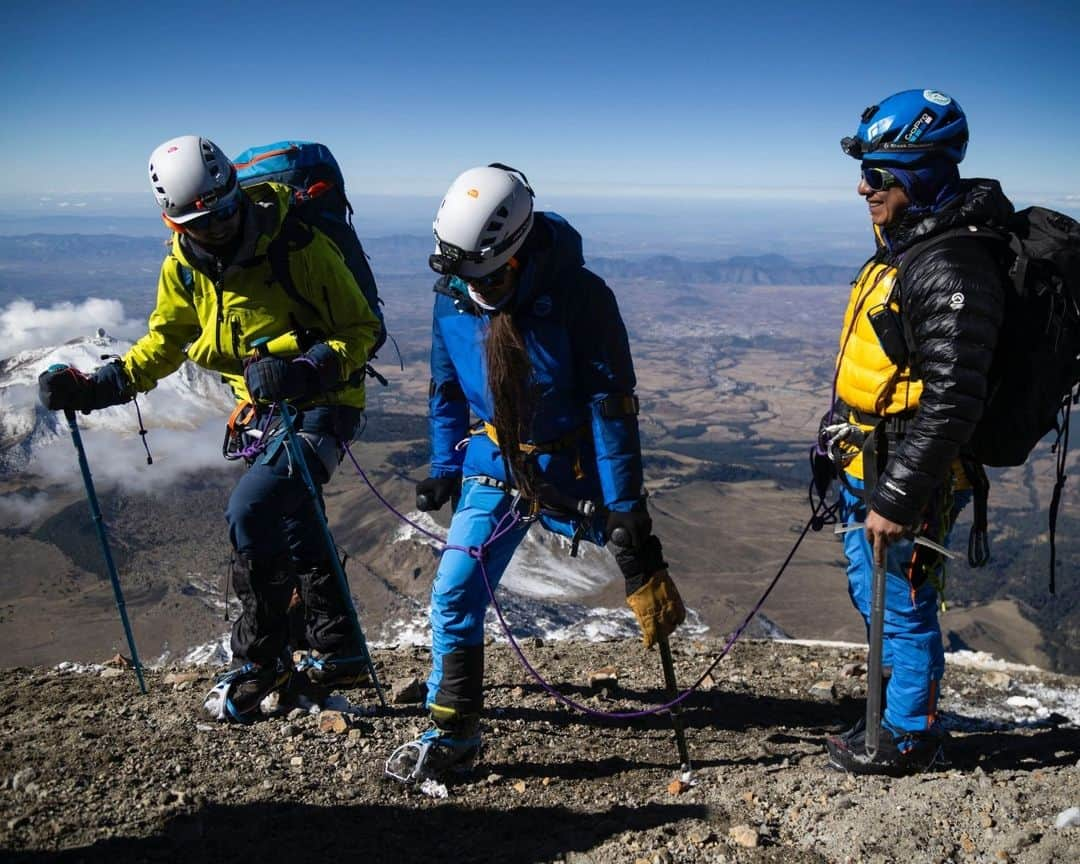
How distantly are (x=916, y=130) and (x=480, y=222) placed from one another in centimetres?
289

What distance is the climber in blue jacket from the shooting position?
5.13 metres

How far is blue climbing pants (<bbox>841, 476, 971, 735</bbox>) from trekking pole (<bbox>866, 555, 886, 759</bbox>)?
138 mm

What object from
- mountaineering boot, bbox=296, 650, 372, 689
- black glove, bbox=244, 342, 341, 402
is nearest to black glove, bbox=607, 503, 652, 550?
black glove, bbox=244, 342, 341, 402

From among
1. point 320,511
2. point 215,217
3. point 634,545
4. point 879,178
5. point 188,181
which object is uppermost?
point 188,181

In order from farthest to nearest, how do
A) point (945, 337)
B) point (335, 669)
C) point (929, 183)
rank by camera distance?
point (335, 669), point (929, 183), point (945, 337)

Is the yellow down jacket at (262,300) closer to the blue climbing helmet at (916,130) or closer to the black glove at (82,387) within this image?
the black glove at (82,387)

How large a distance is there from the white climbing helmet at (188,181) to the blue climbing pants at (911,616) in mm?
5299

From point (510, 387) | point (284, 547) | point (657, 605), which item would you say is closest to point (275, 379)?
point (284, 547)

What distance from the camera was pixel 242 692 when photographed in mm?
6598

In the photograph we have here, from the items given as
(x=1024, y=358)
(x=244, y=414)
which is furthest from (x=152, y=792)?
(x=1024, y=358)

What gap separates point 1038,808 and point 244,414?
653 cm

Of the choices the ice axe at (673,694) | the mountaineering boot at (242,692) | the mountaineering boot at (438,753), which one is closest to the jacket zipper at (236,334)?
the mountaineering boot at (242,692)

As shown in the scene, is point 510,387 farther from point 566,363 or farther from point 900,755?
point 900,755

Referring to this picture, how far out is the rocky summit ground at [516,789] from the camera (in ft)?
15.2
